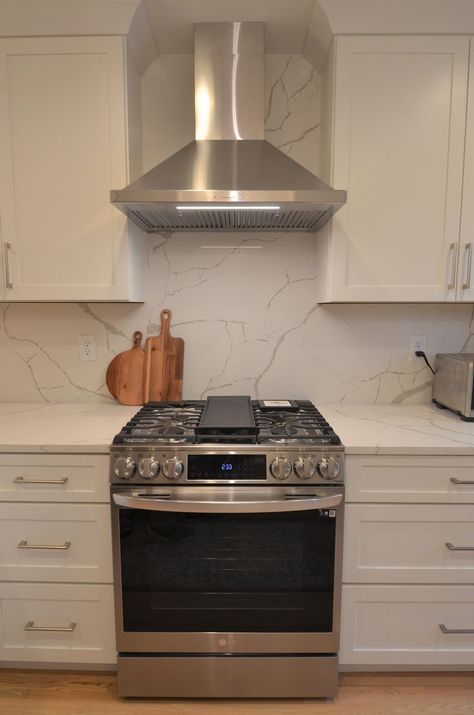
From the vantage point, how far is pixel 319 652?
1.52 meters

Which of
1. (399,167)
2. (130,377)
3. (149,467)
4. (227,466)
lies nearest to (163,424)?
(149,467)

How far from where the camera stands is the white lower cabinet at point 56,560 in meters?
1.52

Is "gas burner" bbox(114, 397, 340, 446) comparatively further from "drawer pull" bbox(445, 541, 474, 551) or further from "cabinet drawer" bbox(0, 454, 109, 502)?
"drawer pull" bbox(445, 541, 474, 551)

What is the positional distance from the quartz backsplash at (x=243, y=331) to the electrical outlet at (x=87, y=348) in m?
0.02

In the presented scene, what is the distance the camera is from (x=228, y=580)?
59.1 inches

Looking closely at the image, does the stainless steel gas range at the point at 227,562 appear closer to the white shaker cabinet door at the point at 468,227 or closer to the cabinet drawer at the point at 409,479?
the cabinet drawer at the point at 409,479

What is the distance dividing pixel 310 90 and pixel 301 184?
0.73 m

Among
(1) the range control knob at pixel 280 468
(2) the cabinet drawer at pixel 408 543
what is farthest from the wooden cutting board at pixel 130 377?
(2) the cabinet drawer at pixel 408 543

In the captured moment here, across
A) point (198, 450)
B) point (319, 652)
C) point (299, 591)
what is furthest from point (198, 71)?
point (319, 652)

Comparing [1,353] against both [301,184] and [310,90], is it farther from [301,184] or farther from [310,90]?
[310,90]

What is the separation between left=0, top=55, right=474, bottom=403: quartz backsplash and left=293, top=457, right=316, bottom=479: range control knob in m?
0.71

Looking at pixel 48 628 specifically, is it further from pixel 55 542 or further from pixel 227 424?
pixel 227 424

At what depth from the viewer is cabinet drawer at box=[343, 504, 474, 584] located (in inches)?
59.6

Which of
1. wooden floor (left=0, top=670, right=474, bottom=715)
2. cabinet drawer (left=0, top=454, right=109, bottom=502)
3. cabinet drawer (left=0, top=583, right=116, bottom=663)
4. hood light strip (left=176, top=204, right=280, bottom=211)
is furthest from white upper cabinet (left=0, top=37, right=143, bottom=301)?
wooden floor (left=0, top=670, right=474, bottom=715)
